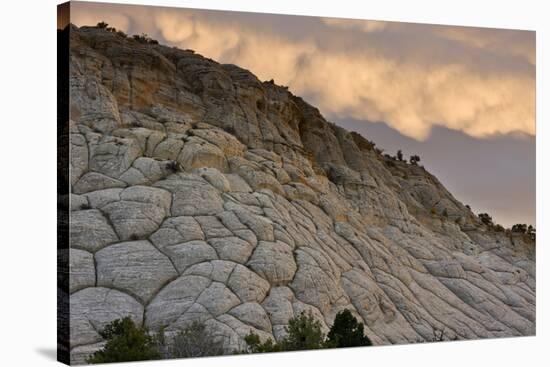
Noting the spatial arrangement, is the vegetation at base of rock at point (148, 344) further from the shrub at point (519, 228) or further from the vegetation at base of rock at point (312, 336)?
the shrub at point (519, 228)

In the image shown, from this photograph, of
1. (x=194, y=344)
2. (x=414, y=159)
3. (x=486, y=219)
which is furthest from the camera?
(x=486, y=219)

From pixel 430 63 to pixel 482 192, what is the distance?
13.1ft

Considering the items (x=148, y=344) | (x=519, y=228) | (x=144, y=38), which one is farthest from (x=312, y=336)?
(x=519, y=228)

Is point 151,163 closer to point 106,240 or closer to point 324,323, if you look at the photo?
point 106,240

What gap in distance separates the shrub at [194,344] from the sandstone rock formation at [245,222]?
0.64 ft

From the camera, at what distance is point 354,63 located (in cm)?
2798

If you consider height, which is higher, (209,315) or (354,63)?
(354,63)

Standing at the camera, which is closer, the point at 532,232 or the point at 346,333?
the point at 346,333

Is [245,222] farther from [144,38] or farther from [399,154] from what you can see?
[399,154]

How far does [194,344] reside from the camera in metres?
23.4

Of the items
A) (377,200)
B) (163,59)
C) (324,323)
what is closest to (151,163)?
(163,59)

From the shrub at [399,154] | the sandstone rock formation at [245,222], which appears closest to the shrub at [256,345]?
the sandstone rock formation at [245,222]

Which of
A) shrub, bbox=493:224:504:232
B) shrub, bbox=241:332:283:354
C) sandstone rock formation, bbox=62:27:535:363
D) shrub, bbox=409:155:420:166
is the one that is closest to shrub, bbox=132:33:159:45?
sandstone rock formation, bbox=62:27:535:363

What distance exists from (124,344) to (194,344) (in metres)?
1.64
